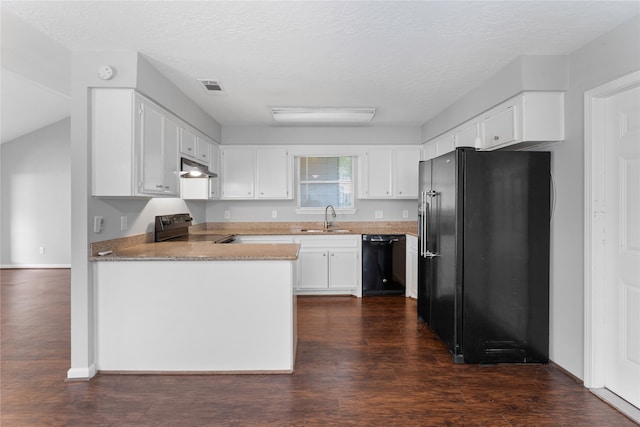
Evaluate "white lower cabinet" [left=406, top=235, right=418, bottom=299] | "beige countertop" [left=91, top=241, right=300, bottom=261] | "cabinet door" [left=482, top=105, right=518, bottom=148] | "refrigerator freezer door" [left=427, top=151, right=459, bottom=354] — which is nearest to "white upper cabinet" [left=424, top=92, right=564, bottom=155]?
"cabinet door" [left=482, top=105, right=518, bottom=148]

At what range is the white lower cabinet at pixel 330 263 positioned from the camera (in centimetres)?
453

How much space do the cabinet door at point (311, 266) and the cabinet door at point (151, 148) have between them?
2.16 meters

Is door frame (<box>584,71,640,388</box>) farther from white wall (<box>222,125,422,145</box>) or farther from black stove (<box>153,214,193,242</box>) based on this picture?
black stove (<box>153,214,193,242</box>)

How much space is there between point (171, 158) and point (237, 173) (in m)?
1.74

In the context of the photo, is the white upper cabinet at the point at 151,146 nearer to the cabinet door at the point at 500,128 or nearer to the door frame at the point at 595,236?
the cabinet door at the point at 500,128

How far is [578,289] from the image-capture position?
2395mm

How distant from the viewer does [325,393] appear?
222 centimetres

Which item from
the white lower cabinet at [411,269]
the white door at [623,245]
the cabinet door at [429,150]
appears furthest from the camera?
the cabinet door at [429,150]

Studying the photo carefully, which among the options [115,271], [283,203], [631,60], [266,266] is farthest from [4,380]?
[631,60]

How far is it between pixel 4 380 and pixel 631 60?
183 inches

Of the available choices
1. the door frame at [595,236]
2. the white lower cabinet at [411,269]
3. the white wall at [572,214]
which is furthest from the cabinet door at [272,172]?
the door frame at [595,236]

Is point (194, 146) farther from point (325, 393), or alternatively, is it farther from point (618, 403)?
point (618, 403)

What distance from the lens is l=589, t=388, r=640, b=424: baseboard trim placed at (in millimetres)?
1987

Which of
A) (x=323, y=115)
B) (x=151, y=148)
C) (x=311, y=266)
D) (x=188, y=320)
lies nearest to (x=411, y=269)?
(x=311, y=266)
